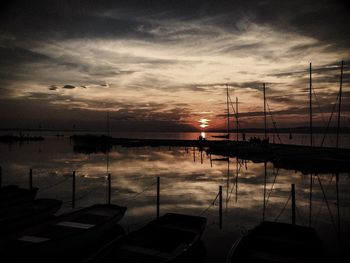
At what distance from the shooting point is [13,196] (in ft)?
56.0

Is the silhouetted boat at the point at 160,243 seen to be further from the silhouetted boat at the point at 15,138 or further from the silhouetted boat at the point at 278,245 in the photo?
the silhouetted boat at the point at 15,138

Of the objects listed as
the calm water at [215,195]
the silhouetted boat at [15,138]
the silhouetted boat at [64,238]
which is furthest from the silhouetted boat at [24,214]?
the silhouetted boat at [15,138]

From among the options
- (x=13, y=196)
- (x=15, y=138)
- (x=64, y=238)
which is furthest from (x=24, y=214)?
(x=15, y=138)

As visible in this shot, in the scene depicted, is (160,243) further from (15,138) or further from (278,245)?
(15,138)

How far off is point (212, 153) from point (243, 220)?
51134 mm

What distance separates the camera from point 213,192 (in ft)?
85.3

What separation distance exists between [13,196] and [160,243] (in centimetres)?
1082

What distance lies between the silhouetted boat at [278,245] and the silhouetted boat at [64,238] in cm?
658

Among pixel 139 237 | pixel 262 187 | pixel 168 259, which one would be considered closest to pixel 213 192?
pixel 262 187

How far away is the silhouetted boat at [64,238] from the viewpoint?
10062 mm

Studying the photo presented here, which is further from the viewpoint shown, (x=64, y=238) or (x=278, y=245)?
(x=64, y=238)

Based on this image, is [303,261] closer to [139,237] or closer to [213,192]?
[139,237]

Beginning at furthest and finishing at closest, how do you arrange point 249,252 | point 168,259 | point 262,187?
1. point 262,187
2. point 249,252
3. point 168,259

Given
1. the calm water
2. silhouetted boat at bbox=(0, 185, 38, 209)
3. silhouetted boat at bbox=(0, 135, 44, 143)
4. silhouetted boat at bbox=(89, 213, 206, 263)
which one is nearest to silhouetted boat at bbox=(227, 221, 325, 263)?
silhouetted boat at bbox=(89, 213, 206, 263)
